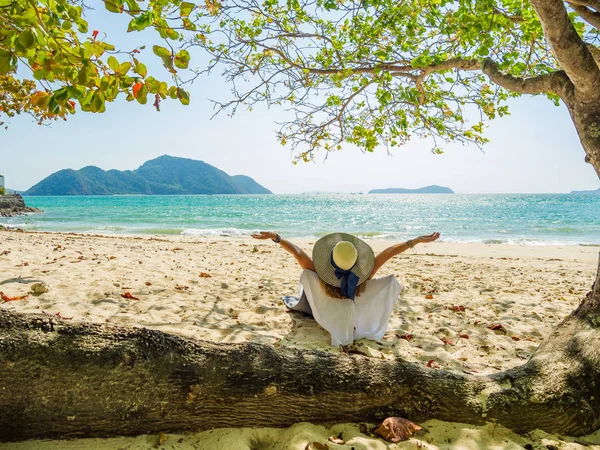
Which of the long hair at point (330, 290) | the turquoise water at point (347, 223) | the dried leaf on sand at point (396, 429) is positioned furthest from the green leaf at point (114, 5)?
the turquoise water at point (347, 223)

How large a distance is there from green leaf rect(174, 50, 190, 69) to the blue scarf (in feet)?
8.01

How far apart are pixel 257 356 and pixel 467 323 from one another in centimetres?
379

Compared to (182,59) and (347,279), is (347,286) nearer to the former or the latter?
(347,279)

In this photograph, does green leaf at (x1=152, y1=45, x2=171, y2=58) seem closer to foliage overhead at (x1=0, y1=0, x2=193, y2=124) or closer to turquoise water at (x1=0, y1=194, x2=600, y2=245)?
foliage overhead at (x1=0, y1=0, x2=193, y2=124)

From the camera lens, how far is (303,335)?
171 inches

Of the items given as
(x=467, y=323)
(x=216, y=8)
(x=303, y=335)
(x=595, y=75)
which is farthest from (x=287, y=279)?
(x=595, y=75)

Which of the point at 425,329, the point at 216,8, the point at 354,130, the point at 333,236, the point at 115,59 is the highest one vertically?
the point at 216,8

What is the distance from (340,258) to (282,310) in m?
1.75

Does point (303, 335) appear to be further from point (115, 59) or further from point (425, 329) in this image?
point (115, 59)

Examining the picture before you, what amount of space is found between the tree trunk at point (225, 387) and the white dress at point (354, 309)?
5.70 feet

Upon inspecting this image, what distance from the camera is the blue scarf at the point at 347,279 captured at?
393 cm

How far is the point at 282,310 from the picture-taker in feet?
17.0

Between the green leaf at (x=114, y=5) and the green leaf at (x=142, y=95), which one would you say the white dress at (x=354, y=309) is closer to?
the green leaf at (x=142, y=95)

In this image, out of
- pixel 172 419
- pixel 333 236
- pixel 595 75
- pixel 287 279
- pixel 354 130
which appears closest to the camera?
pixel 172 419
